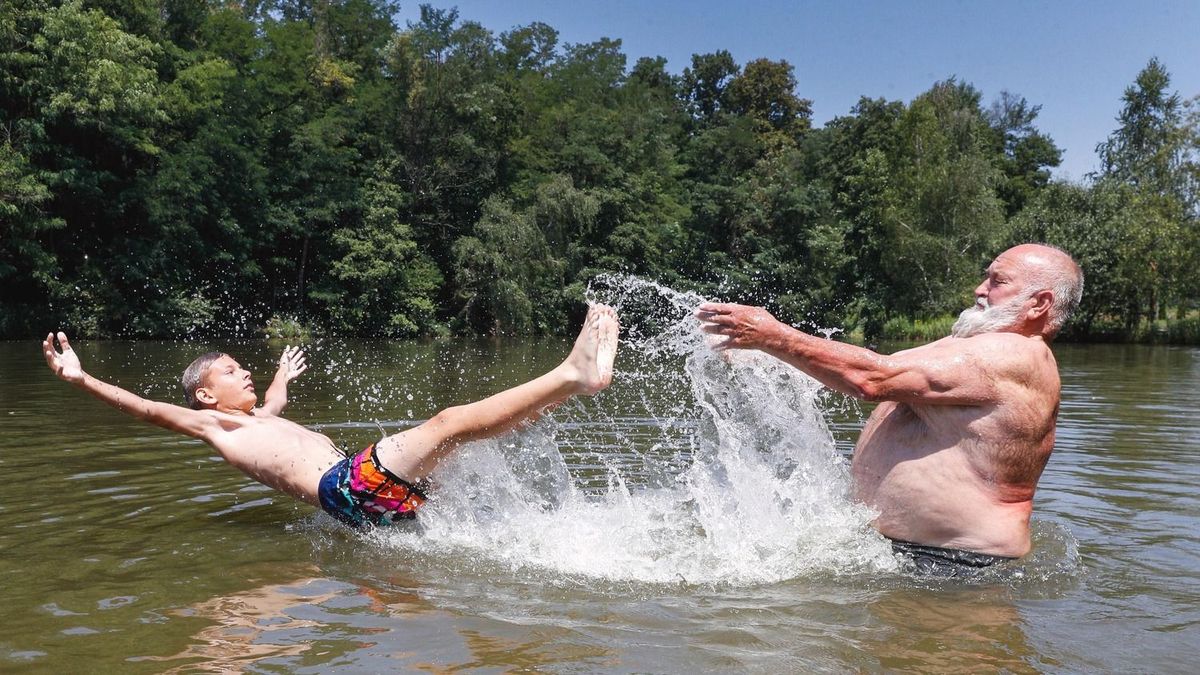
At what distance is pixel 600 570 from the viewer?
529 cm

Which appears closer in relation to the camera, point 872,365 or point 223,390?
point 872,365

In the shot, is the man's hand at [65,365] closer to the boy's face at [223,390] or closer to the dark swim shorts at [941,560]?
the boy's face at [223,390]

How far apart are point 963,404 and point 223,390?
4.74 meters

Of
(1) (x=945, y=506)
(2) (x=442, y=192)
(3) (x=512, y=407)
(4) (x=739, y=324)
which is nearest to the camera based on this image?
(4) (x=739, y=324)

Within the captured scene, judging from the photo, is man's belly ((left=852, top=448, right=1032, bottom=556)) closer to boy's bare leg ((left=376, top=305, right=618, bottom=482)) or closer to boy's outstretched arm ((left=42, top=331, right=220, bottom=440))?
boy's bare leg ((left=376, top=305, right=618, bottom=482))

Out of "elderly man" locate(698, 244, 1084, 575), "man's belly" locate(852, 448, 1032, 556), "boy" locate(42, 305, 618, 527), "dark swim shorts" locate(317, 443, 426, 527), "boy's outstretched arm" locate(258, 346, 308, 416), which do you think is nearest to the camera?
"elderly man" locate(698, 244, 1084, 575)

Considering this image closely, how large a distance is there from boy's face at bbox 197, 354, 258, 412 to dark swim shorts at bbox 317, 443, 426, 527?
1.12m

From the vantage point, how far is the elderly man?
4.49 m


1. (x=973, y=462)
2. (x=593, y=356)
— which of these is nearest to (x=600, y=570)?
(x=593, y=356)

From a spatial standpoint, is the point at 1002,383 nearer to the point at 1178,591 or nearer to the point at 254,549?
the point at 1178,591

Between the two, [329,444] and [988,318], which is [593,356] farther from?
[329,444]

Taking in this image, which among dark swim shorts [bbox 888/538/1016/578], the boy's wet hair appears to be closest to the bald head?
dark swim shorts [bbox 888/538/1016/578]

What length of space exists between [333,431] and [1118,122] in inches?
2564

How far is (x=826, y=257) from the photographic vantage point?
2116 inches
